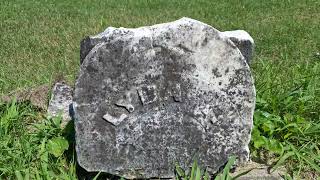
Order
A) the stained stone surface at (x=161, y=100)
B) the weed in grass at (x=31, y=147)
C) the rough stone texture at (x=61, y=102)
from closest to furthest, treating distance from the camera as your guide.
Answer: the stained stone surface at (x=161, y=100) → the weed in grass at (x=31, y=147) → the rough stone texture at (x=61, y=102)

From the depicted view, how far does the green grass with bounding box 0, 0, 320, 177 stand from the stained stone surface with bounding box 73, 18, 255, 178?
0.39 meters

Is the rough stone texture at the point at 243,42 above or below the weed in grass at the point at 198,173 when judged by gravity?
above

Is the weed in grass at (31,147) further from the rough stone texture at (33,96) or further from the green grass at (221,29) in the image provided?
the rough stone texture at (33,96)

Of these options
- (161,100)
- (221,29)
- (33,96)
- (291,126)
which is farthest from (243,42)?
(221,29)

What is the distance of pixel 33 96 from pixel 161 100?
1412mm

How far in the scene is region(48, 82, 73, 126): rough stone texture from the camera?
12.3 feet

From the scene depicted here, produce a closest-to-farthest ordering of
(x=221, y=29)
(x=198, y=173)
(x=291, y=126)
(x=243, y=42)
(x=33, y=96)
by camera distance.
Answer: (x=198, y=173) < (x=243, y=42) < (x=291, y=126) < (x=33, y=96) < (x=221, y=29)

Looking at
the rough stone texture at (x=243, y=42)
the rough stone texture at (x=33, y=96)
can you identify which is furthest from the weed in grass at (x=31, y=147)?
the rough stone texture at (x=243, y=42)

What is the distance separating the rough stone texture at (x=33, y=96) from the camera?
13.1ft

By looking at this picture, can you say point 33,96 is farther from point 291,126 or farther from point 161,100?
point 291,126

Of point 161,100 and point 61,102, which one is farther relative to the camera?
point 61,102

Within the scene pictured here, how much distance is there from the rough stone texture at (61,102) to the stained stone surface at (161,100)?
2.41 ft

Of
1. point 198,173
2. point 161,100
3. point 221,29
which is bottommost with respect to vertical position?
point 221,29

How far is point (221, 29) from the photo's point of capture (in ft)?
25.5
